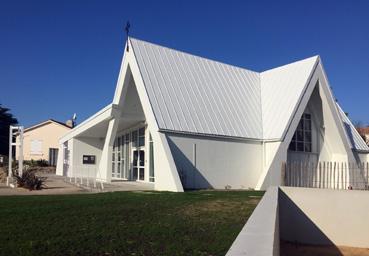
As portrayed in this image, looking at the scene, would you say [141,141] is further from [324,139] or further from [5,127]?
[5,127]

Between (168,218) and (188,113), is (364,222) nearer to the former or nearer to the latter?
(168,218)

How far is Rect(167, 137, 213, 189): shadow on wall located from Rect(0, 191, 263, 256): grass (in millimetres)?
6353

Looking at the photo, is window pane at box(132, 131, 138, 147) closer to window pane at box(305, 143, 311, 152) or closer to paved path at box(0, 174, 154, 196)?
paved path at box(0, 174, 154, 196)

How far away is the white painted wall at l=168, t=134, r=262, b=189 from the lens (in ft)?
61.1

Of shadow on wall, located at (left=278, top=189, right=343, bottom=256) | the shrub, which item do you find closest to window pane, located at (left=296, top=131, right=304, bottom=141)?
shadow on wall, located at (left=278, top=189, right=343, bottom=256)

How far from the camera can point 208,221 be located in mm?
8938

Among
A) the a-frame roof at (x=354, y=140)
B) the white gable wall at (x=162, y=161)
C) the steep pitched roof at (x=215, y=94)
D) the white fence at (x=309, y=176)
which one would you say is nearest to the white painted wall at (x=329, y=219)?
the white gable wall at (x=162, y=161)

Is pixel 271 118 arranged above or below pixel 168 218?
above

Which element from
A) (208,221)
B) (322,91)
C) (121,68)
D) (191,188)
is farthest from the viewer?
(322,91)

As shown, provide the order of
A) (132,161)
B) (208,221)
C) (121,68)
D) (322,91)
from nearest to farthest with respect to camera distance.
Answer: (208,221) < (121,68) < (322,91) < (132,161)

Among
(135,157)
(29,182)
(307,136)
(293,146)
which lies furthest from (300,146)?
(29,182)

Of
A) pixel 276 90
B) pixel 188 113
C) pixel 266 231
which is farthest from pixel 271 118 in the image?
pixel 266 231

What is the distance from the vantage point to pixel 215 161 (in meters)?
19.9

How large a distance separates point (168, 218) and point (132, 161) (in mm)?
16907
